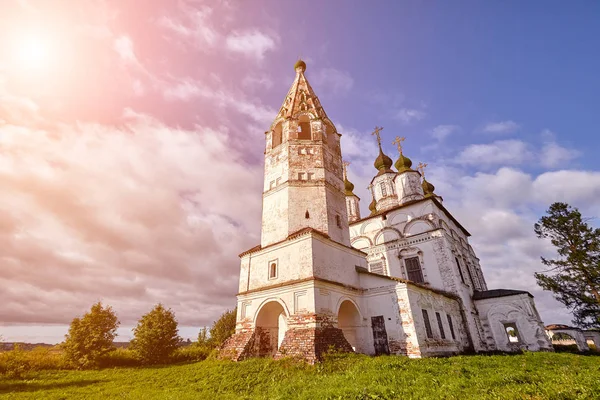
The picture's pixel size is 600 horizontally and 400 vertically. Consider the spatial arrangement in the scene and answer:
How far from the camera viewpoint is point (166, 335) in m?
17.2

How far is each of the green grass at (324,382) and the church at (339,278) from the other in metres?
1.59

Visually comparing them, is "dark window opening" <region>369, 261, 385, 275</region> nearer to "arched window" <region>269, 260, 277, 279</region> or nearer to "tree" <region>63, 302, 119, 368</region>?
"arched window" <region>269, 260, 277, 279</region>

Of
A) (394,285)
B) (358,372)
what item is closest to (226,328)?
(394,285)

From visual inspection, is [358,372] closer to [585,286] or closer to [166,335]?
[166,335]

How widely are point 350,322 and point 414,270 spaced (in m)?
9.11

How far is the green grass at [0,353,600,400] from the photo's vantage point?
6.64m

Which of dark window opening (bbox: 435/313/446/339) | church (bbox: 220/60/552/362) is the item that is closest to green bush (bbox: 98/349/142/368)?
church (bbox: 220/60/552/362)

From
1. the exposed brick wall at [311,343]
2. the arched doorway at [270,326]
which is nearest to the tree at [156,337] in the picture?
the arched doorway at [270,326]

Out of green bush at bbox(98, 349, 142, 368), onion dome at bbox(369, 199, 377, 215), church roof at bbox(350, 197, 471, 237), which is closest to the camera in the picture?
green bush at bbox(98, 349, 142, 368)

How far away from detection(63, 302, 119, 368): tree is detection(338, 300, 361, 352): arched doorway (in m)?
13.6

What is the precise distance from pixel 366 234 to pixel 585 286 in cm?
1527

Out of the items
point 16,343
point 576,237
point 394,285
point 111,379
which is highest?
point 576,237

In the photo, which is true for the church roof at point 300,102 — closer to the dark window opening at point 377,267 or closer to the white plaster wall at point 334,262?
the white plaster wall at point 334,262

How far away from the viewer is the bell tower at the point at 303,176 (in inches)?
672
